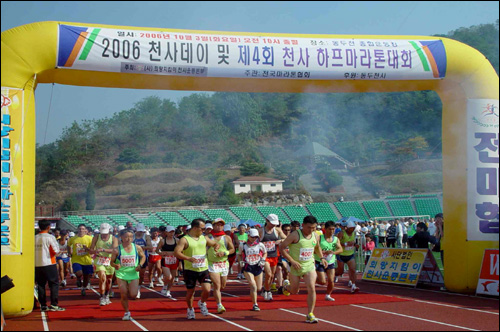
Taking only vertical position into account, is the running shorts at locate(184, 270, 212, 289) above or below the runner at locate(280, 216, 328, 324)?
below

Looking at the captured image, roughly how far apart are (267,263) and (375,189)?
55.1 meters

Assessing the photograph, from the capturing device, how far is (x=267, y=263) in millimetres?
12570

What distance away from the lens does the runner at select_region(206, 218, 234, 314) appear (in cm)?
1042

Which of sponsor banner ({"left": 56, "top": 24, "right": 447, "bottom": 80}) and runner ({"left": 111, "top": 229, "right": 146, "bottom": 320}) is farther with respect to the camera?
sponsor banner ({"left": 56, "top": 24, "right": 447, "bottom": 80})

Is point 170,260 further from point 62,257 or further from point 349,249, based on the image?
point 62,257

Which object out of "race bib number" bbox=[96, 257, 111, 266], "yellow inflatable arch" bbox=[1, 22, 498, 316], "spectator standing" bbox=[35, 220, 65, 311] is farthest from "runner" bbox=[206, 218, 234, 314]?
"yellow inflatable arch" bbox=[1, 22, 498, 316]

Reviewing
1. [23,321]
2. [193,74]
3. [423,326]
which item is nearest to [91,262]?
[23,321]

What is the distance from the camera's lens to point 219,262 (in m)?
10.8

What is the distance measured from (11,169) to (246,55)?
5107mm

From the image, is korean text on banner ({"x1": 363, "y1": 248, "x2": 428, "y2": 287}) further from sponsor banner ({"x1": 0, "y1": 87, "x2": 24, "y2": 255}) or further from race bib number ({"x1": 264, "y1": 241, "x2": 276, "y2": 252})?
sponsor banner ({"x1": 0, "y1": 87, "x2": 24, "y2": 255})

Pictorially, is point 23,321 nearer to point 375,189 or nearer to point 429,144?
point 375,189

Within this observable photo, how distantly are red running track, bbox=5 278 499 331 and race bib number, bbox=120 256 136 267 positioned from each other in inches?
38.9

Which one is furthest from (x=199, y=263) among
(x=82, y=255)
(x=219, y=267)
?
(x=82, y=255)

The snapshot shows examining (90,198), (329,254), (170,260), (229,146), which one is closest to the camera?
(329,254)
